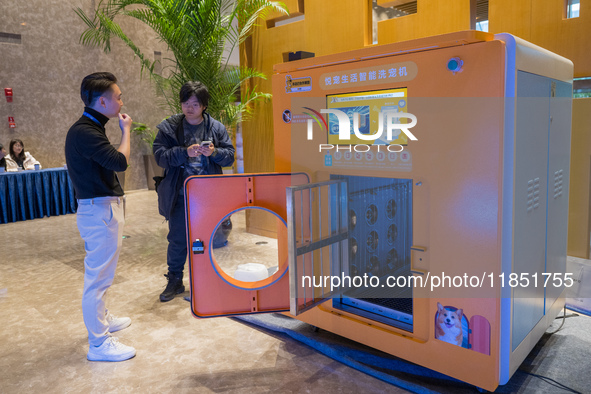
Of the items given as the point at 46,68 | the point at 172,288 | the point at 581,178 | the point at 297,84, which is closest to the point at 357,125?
the point at 297,84

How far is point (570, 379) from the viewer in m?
2.22

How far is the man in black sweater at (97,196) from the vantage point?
8.16 ft

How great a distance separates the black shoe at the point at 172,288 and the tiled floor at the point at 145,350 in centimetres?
6

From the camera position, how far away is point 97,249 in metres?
2.51

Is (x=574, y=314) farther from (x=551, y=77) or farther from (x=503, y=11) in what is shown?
(x=503, y=11)

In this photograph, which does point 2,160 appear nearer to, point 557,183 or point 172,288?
point 172,288

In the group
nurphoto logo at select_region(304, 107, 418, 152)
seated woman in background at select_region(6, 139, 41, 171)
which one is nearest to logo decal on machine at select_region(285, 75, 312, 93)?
nurphoto logo at select_region(304, 107, 418, 152)

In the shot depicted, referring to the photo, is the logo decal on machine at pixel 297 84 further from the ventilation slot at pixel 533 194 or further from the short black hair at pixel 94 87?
the ventilation slot at pixel 533 194

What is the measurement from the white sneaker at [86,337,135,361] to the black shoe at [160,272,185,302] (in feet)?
2.84

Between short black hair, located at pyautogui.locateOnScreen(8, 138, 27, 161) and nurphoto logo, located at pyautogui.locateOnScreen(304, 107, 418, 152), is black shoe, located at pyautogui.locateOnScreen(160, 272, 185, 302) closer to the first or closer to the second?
nurphoto logo, located at pyautogui.locateOnScreen(304, 107, 418, 152)

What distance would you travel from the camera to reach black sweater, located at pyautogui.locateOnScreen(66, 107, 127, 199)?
2.46m

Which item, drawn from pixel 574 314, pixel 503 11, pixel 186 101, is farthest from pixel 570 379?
pixel 186 101

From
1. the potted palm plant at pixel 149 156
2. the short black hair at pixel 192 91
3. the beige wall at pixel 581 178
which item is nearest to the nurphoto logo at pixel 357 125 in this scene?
the short black hair at pixel 192 91

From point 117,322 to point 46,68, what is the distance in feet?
24.4
